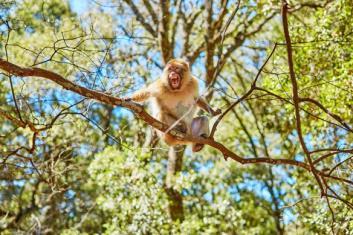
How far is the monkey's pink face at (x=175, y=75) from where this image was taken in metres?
6.53

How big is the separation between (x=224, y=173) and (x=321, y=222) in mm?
7235

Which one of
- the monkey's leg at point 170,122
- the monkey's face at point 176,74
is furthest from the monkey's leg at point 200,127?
the monkey's face at point 176,74

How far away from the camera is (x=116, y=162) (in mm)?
9750

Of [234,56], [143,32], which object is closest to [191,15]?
[143,32]

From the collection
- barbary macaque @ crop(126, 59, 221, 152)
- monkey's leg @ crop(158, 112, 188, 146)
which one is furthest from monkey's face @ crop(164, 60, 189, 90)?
monkey's leg @ crop(158, 112, 188, 146)

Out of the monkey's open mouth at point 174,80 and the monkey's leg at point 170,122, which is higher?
the monkey's open mouth at point 174,80

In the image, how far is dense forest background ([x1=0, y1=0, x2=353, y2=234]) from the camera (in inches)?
246

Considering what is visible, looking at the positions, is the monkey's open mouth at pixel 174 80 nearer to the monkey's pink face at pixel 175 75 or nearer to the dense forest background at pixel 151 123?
the monkey's pink face at pixel 175 75

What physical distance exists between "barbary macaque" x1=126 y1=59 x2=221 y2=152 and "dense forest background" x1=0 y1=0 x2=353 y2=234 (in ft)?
1.11

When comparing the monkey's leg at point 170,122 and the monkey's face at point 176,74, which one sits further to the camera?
the monkey's leg at point 170,122

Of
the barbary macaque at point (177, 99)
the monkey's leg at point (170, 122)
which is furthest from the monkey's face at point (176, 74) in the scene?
the monkey's leg at point (170, 122)

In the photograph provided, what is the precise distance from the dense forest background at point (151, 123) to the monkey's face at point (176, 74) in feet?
1.76

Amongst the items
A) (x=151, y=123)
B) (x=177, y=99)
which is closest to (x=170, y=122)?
(x=177, y=99)

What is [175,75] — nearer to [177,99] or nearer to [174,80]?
[174,80]
